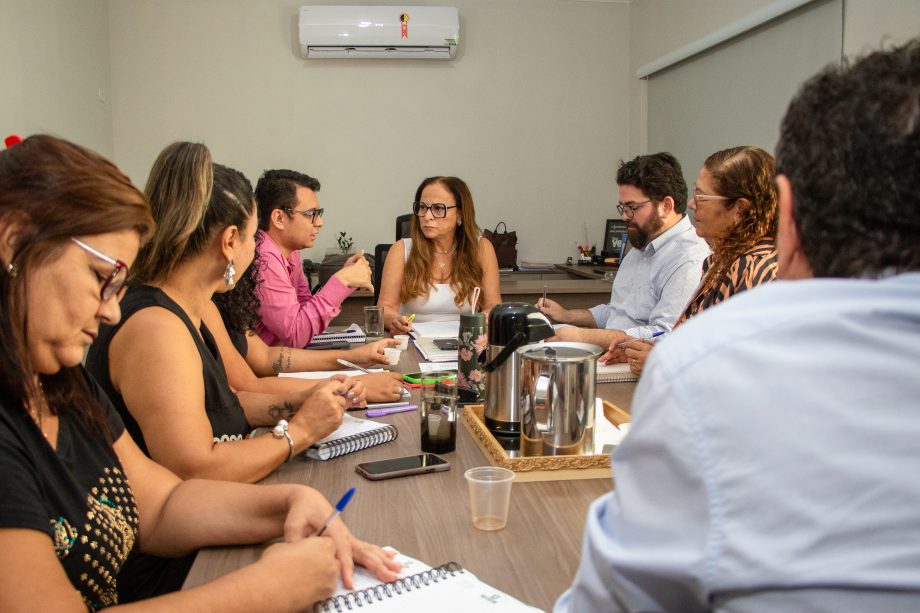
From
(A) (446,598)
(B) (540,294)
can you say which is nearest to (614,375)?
(A) (446,598)

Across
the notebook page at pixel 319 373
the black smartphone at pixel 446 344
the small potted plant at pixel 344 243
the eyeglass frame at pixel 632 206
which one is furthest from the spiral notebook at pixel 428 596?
the small potted plant at pixel 344 243

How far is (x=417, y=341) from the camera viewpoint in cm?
280

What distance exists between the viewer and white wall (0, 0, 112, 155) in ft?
11.9

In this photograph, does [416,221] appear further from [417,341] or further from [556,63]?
[556,63]

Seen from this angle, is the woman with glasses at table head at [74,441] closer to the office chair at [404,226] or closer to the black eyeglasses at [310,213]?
the black eyeglasses at [310,213]

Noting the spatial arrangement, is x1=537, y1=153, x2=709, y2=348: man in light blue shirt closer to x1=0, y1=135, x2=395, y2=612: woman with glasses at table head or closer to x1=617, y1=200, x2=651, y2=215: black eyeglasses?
x1=617, y1=200, x2=651, y2=215: black eyeglasses

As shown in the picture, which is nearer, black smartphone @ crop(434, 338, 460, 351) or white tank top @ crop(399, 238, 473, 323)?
black smartphone @ crop(434, 338, 460, 351)

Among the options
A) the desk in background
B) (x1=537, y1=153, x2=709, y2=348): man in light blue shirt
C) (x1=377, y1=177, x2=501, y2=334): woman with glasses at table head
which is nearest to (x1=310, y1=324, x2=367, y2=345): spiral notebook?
(x1=377, y1=177, x2=501, y2=334): woman with glasses at table head

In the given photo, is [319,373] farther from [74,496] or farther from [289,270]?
[74,496]

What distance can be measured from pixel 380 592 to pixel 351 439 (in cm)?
61

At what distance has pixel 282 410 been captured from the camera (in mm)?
Answer: 1840

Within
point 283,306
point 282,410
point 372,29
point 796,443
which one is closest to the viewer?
point 796,443

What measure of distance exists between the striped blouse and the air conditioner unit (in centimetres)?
361

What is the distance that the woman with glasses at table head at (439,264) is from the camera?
348 cm
